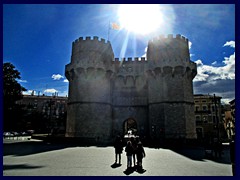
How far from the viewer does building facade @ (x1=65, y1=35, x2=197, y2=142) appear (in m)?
21.0

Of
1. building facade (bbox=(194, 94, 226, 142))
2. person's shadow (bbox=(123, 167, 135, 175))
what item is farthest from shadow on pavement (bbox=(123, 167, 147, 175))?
building facade (bbox=(194, 94, 226, 142))

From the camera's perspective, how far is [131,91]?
2462cm

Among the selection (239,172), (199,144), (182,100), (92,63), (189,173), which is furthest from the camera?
(92,63)

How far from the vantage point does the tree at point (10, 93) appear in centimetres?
2190

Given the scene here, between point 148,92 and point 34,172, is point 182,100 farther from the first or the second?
point 34,172

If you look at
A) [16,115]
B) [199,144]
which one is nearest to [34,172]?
[199,144]

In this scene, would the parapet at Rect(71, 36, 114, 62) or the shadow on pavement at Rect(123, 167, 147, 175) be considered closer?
the shadow on pavement at Rect(123, 167, 147, 175)

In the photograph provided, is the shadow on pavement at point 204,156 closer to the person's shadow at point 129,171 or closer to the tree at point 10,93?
the person's shadow at point 129,171

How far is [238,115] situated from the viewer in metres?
5.60

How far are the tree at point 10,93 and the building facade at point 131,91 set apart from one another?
6664 millimetres

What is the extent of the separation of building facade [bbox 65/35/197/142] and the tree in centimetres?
666

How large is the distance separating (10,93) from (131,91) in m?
15.5

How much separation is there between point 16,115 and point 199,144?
20771 millimetres

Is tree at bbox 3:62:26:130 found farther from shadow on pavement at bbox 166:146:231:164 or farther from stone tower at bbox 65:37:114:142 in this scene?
shadow on pavement at bbox 166:146:231:164
